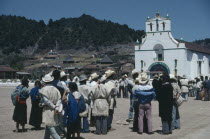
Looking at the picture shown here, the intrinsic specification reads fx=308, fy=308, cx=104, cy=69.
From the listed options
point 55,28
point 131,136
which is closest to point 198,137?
point 131,136

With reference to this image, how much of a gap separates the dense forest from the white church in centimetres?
9974

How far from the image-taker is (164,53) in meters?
44.2

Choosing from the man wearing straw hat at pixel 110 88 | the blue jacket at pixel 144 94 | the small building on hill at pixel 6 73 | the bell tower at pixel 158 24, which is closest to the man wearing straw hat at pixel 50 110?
the man wearing straw hat at pixel 110 88

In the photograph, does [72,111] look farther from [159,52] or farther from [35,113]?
[159,52]

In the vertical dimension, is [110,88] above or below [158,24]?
→ below

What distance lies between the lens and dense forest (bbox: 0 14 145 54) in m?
154

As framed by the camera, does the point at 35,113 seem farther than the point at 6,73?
No

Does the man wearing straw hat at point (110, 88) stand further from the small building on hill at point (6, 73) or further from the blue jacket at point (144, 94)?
the small building on hill at point (6, 73)

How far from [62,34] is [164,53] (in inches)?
5250

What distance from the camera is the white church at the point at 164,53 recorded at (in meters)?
43.0

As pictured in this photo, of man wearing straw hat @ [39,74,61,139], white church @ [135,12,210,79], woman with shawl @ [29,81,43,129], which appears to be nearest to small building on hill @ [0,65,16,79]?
white church @ [135,12,210,79]

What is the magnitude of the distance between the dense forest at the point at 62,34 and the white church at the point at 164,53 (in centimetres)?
9974

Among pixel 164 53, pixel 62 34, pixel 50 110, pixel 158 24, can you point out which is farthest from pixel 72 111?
pixel 62 34

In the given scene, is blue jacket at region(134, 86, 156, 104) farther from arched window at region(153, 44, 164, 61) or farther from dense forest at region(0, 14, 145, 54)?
dense forest at region(0, 14, 145, 54)
